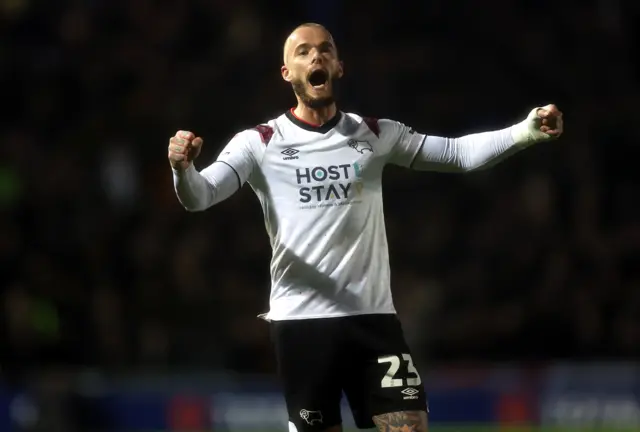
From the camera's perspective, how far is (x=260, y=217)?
1259cm

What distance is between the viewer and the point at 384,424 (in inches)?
231

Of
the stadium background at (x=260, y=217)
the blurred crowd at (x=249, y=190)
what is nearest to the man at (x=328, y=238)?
the stadium background at (x=260, y=217)

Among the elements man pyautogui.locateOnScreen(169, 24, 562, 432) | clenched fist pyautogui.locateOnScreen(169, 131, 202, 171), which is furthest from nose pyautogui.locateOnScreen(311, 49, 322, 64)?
clenched fist pyautogui.locateOnScreen(169, 131, 202, 171)

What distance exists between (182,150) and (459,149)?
1.32m

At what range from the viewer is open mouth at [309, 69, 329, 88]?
608 centimetres

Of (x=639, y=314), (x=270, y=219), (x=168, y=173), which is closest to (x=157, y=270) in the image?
(x=168, y=173)

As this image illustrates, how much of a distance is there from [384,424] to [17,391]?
6081 millimetres

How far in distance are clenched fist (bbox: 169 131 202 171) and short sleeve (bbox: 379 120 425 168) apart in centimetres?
96

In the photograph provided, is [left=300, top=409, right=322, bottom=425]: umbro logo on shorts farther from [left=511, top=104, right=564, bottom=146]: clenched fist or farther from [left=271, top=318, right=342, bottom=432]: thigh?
[left=511, top=104, right=564, bottom=146]: clenched fist

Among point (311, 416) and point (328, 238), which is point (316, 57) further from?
point (311, 416)

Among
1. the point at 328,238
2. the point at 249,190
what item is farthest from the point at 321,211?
the point at 249,190

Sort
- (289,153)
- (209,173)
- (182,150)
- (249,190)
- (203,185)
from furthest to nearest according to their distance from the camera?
(249,190) → (289,153) → (209,173) → (203,185) → (182,150)

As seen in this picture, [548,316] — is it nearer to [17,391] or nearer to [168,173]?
[168,173]

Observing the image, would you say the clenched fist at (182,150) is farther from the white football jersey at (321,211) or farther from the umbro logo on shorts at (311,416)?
the umbro logo on shorts at (311,416)
